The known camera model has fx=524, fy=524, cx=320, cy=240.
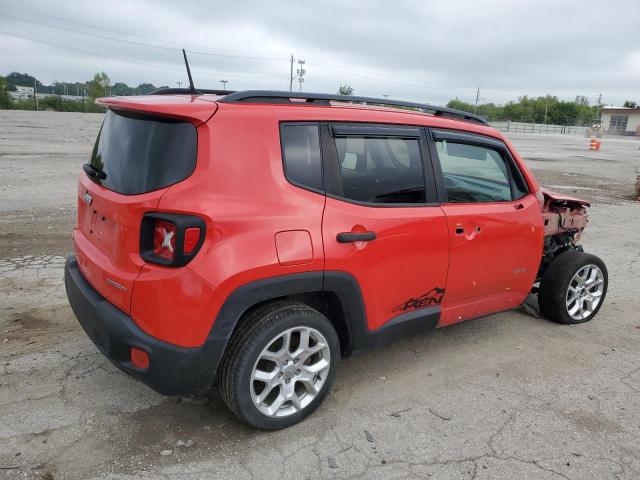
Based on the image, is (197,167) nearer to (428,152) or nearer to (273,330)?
(273,330)

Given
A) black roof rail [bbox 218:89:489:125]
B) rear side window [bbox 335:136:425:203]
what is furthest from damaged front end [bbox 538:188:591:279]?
rear side window [bbox 335:136:425:203]

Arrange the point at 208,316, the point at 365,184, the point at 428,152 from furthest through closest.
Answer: the point at 428,152, the point at 365,184, the point at 208,316

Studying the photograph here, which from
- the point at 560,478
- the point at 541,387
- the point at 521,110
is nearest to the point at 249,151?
the point at 560,478

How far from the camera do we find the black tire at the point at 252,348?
2.67 meters

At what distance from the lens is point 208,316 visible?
251 cm

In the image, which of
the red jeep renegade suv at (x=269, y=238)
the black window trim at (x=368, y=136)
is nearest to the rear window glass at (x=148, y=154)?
the red jeep renegade suv at (x=269, y=238)

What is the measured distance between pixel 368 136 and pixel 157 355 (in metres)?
1.73

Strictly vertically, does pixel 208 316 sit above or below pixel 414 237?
below

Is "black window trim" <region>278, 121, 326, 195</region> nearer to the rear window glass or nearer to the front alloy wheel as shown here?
the rear window glass

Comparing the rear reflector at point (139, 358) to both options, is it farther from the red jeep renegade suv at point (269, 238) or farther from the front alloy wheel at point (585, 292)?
the front alloy wheel at point (585, 292)

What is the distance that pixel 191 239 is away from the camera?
8.02 ft

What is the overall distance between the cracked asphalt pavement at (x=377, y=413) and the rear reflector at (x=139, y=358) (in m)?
0.49

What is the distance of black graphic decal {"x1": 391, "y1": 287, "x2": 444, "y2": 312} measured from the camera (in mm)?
3324

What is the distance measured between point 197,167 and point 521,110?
121 metres
